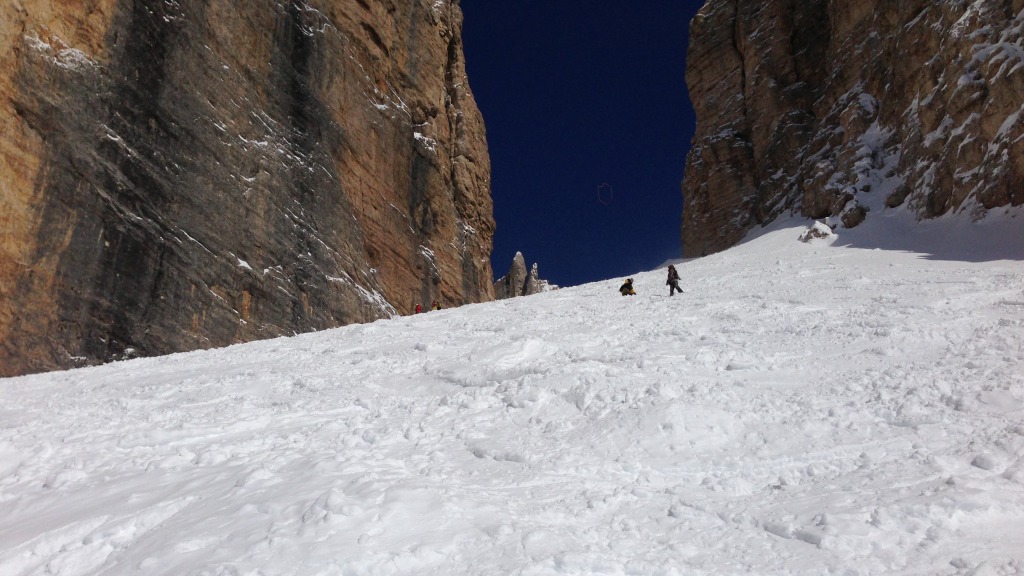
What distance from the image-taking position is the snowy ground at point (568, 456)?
4.52 m

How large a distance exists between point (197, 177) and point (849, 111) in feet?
126

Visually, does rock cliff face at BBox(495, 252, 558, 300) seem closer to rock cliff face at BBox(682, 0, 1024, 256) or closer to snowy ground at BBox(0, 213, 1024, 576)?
rock cliff face at BBox(682, 0, 1024, 256)

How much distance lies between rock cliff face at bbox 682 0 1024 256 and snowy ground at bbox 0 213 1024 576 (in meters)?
17.6

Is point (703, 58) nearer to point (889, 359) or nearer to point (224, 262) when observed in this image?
point (224, 262)

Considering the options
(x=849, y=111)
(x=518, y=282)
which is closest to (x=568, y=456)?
(x=849, y=111)

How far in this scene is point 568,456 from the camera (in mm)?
6500

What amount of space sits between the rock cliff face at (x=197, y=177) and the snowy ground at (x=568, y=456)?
391 inches

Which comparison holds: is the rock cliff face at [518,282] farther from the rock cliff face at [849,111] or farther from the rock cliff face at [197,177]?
the rock cliff face at [197,177]

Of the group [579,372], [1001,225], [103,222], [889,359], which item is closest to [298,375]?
[579,372]

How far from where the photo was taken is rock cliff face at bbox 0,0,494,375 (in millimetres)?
20328

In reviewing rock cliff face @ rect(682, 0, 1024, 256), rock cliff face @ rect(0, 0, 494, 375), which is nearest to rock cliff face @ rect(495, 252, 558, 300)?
rock cliff face @ rect(682, 0, 1024, 256)

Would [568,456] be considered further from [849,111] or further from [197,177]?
[849,111]

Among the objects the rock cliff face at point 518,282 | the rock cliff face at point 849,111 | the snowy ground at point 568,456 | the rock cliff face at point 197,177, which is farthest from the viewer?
the rock cliff face at point 518,282

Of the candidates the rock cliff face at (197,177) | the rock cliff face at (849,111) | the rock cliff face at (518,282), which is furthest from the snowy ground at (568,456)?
the rock cliff face at (518,282)
